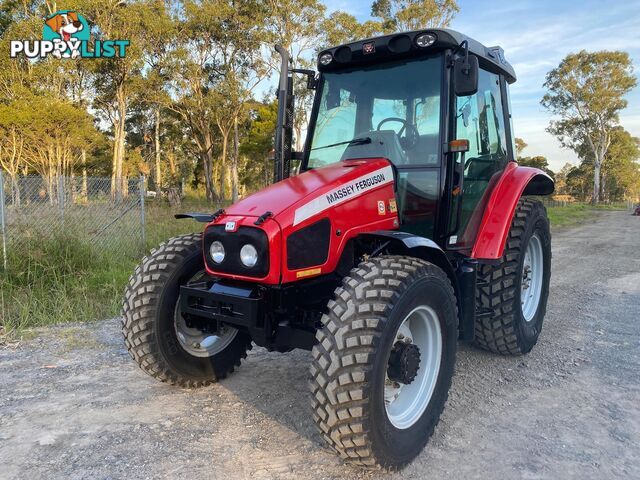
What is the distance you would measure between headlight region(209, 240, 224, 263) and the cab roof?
66.3 inches

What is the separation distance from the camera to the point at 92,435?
2838 millimetres

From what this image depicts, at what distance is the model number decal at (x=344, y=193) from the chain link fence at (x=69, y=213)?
5.24 meters

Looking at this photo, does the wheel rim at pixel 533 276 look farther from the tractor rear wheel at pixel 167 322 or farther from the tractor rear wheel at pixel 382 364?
the tractor rear wheel at pixel 167 322

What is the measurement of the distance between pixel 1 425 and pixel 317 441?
190 centimetres

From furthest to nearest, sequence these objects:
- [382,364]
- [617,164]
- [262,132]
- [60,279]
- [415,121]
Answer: [617,164], [262,132], [60,279], [415,121], [382,364]

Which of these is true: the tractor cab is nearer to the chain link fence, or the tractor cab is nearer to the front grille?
the front grille

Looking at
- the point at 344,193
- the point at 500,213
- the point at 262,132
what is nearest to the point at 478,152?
the point at 500,213

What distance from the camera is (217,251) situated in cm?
282

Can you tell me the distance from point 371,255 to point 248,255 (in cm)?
72

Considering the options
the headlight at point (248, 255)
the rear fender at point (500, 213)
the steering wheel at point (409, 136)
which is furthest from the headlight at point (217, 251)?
the rear fender at point (500, 213)

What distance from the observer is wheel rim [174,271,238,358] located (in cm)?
331

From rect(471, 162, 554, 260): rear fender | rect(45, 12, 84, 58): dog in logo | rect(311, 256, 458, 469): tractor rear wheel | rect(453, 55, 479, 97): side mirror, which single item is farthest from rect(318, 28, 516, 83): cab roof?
rect(45, 12, 84, 58): dog in logo

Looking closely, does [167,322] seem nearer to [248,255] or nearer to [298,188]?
[248,255]

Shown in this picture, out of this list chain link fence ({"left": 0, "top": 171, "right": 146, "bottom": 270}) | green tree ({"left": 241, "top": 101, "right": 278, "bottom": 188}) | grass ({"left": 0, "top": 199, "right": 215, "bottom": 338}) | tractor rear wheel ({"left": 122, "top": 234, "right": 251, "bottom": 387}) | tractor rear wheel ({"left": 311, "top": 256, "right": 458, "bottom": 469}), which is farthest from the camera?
green tree ({"left": 241, "top": 101, "right": 278, "bottom": 188})
